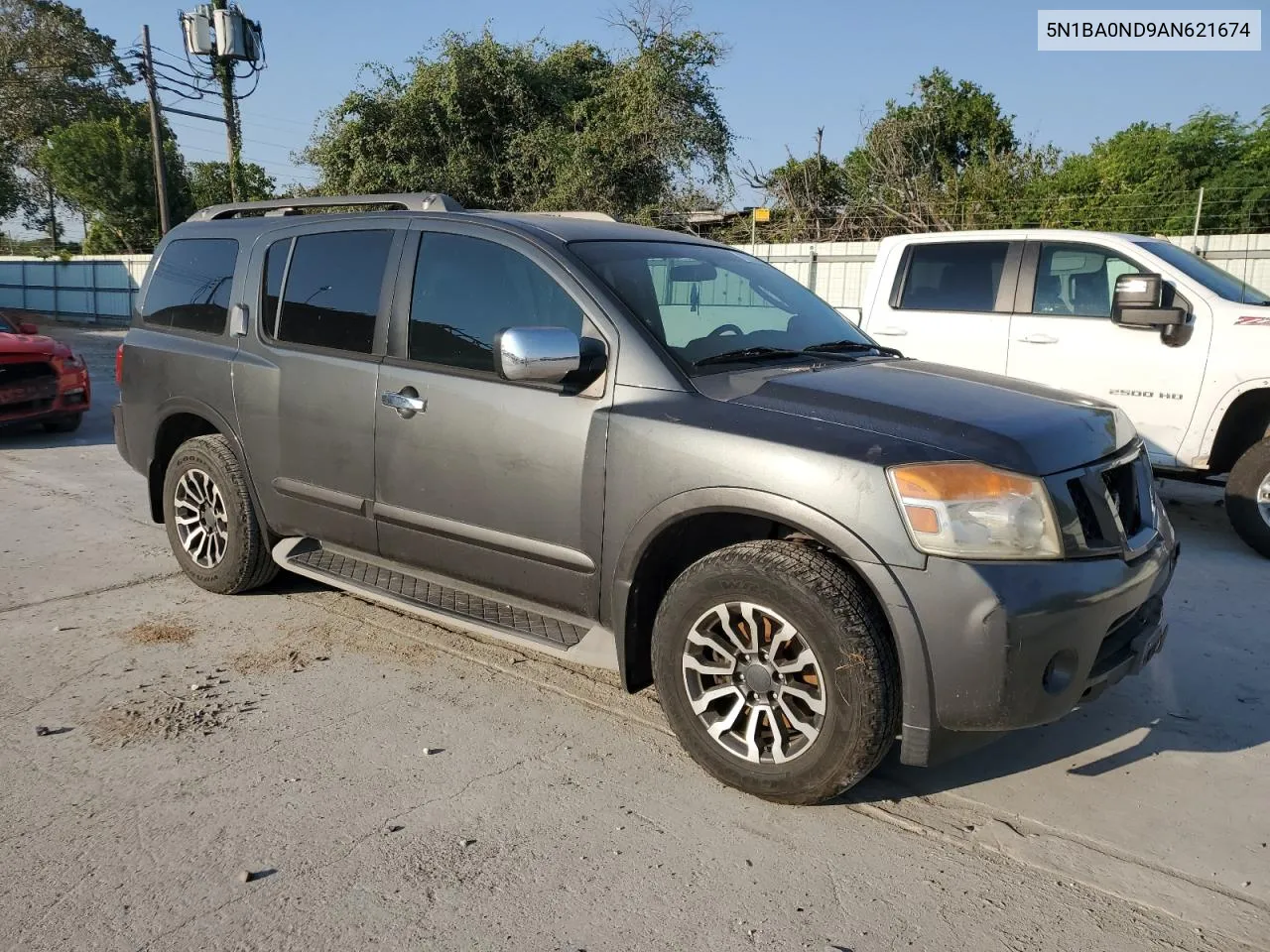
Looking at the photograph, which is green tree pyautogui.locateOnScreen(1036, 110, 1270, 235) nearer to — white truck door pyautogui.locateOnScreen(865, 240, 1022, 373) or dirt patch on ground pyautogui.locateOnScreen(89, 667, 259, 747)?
white truck door pyautogui.locateOnScreen(865, 240, 1022, 373)

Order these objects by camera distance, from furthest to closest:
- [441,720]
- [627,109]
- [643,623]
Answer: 1. [627,109]
2. [441,720]
3. [643,623]

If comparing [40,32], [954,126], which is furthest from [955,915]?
[40,32]

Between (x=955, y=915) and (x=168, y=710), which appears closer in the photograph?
(x=955, y=915)

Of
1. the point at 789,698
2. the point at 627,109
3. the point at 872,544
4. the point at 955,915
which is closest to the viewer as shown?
the point at 955,915

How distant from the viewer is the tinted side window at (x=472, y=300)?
3709 mm

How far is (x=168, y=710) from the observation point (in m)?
3.74

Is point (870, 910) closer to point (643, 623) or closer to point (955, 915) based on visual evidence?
point (955, 915)

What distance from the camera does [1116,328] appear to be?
259 inches

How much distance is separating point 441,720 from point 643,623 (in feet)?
2.83

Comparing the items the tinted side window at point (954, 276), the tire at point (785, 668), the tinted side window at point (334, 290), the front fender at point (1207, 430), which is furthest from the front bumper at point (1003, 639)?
the tinted side window at point (954, 276)

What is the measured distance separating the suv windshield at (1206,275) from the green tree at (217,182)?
34.9 meters

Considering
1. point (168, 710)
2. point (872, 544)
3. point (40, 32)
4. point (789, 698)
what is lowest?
point (168, 710)

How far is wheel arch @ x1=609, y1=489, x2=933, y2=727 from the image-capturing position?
2809 millimetres

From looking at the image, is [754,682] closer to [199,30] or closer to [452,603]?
[452,603]
